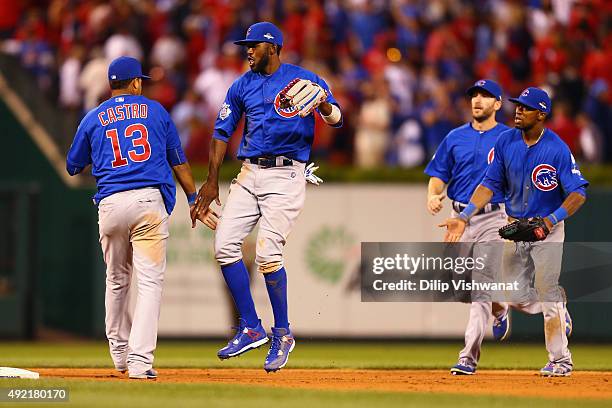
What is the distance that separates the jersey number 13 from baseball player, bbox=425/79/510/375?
261 centimetres

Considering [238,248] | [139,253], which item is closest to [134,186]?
[139,253]

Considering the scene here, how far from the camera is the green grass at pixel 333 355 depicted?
11.9 m

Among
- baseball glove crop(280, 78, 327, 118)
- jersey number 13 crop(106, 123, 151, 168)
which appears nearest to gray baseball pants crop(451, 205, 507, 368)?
baseball glove crop(280, 78, 327, 118)

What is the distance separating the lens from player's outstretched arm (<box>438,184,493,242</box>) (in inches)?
412

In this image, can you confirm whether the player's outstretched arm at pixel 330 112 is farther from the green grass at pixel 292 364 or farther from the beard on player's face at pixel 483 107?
the green grass at pixel 292 364

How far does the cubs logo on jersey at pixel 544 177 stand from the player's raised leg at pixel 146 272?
2896 millimetres

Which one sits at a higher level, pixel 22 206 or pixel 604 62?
pixel 604 62

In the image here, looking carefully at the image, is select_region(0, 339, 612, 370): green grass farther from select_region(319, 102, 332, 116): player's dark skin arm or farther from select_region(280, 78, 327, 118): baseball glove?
select_region(280, 78, 327, 118): baseball glove

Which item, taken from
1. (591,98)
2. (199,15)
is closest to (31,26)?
(199,15)

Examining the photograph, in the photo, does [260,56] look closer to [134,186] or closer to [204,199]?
[204,199]

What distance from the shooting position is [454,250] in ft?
35.2

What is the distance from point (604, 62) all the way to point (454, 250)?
7.46m

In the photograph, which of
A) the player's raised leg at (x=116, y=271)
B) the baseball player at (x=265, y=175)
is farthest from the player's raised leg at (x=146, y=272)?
the baseball player at (x=265, y=175)

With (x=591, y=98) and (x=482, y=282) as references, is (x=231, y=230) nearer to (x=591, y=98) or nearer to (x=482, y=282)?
(x=482, y=282)
